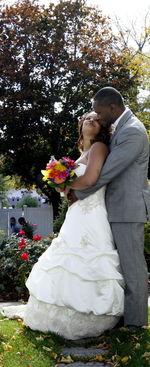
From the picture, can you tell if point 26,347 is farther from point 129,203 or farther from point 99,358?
point 129,203

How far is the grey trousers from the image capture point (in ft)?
15.8

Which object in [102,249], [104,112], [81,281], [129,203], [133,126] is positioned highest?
[104,112]

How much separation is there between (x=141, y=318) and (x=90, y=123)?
1958 millimetres

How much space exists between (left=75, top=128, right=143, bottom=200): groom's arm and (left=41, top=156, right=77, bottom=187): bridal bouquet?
0.27 m

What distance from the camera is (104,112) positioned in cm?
502

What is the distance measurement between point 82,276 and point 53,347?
26.5 inches

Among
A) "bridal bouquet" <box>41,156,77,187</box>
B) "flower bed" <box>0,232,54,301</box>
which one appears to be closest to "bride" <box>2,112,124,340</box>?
"bridal bouquet" <box>41,156,77,187</box>

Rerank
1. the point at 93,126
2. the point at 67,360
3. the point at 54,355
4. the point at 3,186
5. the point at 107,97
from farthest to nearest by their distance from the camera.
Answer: the point at 3,186 < the point at 93,126 < the point at 107,97 < the point at 54,355 < the point at 67,360

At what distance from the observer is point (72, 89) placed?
2239 centimetres

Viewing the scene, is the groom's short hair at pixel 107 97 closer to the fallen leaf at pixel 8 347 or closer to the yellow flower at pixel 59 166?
the yellow flower at pixel 59 166

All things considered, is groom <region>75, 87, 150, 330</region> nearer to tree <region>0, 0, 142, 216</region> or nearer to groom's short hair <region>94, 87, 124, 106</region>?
groom's short hair <region>94, 87, 124, 106</region>

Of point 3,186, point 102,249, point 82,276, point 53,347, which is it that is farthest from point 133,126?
point 3,186

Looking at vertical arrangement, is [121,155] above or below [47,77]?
below

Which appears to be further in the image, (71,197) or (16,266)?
(16,266)
